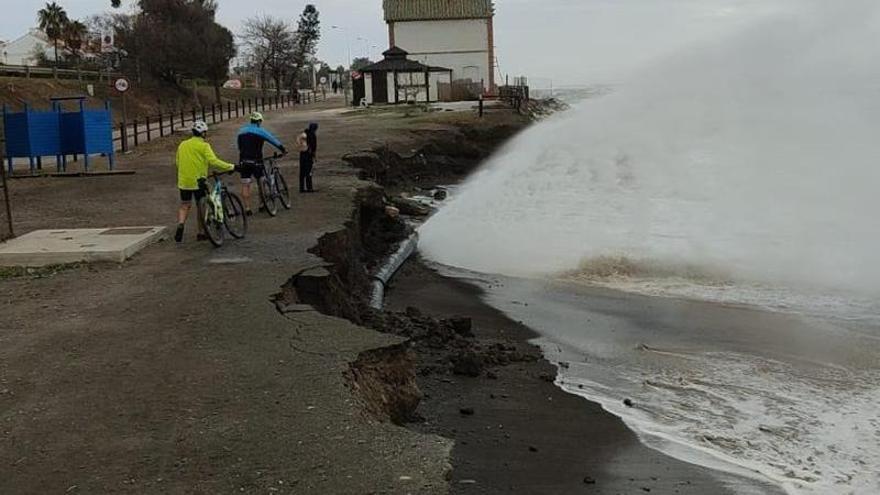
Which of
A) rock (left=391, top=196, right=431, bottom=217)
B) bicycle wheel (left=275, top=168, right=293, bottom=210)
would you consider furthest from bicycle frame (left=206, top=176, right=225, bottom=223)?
rock (left=391, top=196, right=431, bottom=217)

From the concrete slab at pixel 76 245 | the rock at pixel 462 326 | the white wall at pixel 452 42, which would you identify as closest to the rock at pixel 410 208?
the concrete slab at pixel 76 245

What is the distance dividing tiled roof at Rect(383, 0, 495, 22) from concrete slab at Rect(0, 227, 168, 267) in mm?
58596

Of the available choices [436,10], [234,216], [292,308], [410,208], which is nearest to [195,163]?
[234,216]

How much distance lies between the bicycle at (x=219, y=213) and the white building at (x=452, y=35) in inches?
2276

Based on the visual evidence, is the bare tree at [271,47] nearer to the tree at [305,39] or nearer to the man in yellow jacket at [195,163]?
the tree at [305,39]

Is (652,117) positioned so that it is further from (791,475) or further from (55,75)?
(55,75)

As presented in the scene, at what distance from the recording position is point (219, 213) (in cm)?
1177

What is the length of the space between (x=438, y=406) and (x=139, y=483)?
3.11 m

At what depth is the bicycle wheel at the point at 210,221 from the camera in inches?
460

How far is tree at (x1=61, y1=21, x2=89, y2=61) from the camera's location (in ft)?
238

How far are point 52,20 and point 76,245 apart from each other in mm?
71836

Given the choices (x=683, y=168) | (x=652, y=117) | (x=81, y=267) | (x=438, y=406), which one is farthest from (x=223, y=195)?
(x=652, y=117)

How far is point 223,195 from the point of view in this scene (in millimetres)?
11977

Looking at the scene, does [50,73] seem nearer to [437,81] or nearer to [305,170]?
[437,81]
